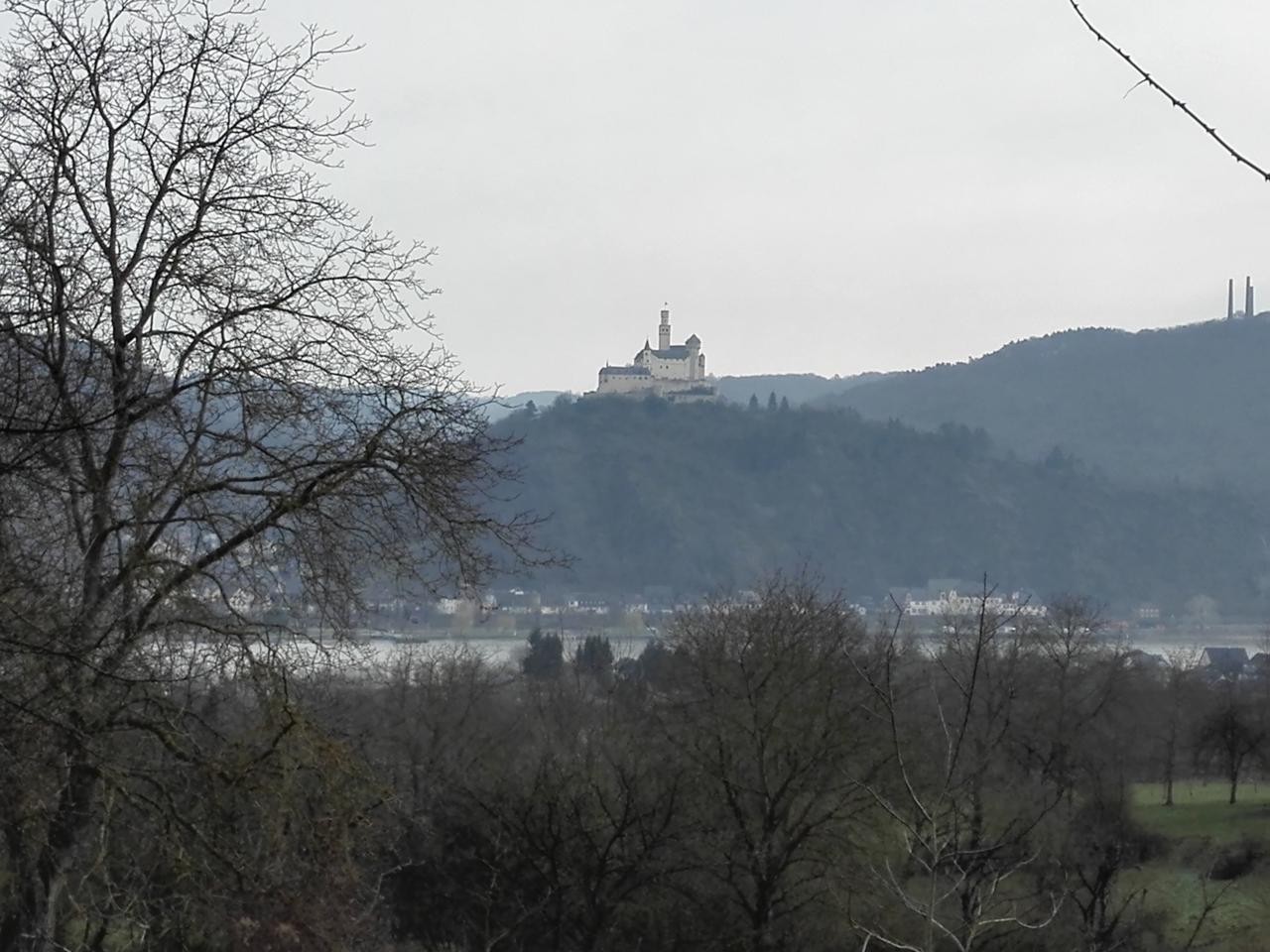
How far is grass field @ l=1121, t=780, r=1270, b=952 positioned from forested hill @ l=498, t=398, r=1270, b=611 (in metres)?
105

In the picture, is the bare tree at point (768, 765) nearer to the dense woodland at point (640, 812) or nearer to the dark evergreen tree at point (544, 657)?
the dense woodland at point (640, 812)

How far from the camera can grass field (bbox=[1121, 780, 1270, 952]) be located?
2538 cm

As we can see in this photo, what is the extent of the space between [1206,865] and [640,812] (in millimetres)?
17447

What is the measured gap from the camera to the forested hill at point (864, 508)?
6122 inches

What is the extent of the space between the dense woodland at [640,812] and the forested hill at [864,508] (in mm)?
117355

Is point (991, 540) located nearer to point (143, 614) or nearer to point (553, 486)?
point (553, 486)

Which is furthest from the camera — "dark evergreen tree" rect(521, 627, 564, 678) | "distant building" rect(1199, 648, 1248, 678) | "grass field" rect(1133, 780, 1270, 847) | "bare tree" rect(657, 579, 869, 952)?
"distant building" rect(1199, 648, 1248, 678)

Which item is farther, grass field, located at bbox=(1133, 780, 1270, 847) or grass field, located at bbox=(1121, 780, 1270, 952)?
grass field, located at bbox=(1133, 780, 1270, 847)

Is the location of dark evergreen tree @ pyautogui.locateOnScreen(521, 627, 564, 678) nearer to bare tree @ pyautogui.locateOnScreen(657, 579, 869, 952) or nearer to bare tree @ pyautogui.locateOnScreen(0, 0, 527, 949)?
bare tree @ pyautogui.locateOnScreen(657, 579, 869, 952)

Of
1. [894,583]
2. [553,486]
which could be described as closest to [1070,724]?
[553,486]

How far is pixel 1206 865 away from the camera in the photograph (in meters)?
33.2

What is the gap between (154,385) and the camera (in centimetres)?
848

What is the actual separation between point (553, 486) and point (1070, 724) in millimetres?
111829

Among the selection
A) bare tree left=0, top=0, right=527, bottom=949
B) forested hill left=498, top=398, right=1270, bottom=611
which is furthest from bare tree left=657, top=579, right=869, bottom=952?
forested hill left=498, top=398, right=1270, bottom=611
